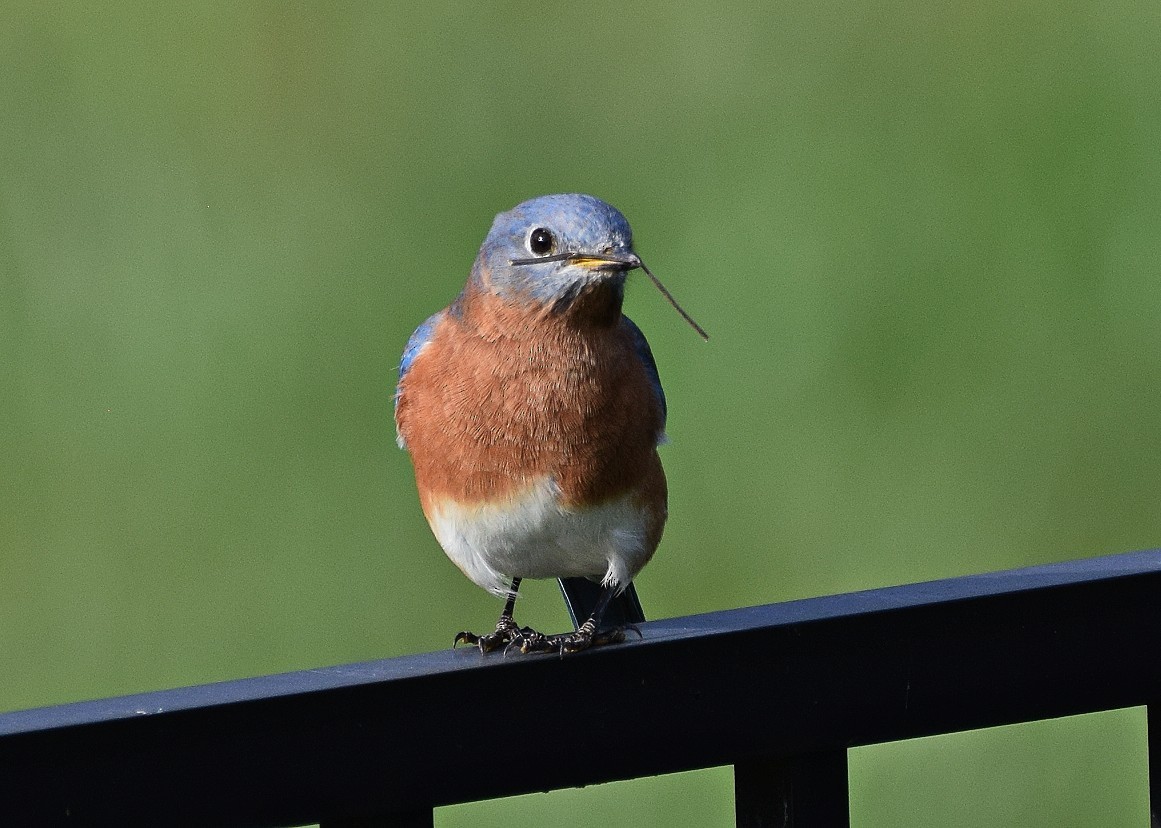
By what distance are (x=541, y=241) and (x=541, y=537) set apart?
501 millimetres

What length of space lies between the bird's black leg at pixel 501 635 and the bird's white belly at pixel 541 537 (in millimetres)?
118

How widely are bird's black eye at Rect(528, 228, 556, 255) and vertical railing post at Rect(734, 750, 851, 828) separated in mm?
1241

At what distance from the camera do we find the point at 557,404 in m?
3.44

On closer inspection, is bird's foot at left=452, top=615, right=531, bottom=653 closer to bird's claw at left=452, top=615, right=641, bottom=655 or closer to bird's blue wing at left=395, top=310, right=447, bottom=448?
bird's claw at left=452, top=615, right=641, bottom=655

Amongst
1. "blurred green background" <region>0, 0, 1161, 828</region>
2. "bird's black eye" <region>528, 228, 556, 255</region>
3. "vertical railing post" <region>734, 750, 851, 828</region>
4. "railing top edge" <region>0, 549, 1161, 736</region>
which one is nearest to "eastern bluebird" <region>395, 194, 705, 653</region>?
"bird's black eye" <region>528, 228, 556, 255</region>

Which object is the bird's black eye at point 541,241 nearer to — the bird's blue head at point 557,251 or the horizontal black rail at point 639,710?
the bird's blue head at point 557,251

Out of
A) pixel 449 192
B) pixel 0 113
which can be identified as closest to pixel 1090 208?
pixel 449 192

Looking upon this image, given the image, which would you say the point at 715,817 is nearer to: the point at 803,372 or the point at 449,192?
the point at 803,372

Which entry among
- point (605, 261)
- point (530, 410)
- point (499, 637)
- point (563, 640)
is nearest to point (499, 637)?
point (499, 637)

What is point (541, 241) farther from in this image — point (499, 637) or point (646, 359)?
point (499, 637)

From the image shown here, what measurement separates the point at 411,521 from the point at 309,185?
150 cm

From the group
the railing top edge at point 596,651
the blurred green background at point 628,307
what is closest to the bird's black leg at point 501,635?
the railing top edge at point 596,651

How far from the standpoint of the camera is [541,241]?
3.38 m

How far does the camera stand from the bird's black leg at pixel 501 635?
9.97 feet
